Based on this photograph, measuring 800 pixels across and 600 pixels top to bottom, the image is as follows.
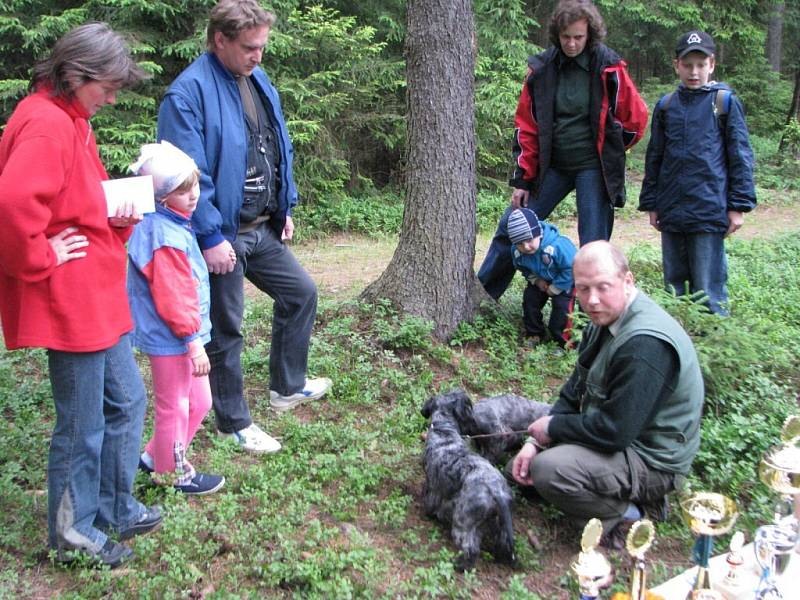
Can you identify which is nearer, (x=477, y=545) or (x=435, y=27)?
(x=477, y=545)

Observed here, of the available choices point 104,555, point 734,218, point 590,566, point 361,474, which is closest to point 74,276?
point 104,555

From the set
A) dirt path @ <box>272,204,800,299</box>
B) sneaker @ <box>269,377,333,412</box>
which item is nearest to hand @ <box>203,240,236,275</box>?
sneaker @ <box>269,377,333,412</box>

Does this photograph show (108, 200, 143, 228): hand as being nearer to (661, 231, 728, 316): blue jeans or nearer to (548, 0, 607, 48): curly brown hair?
(548, 0, 607, 48): curly brown hair

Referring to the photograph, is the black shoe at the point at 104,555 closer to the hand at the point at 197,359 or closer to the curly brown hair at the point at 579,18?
the hand at the point at 197,359

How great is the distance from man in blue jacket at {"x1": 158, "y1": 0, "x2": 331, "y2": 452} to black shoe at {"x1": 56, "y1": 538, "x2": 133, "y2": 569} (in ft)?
3.71

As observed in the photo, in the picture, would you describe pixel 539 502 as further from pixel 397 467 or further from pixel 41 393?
pixel 41 393

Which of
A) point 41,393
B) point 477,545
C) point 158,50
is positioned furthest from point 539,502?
point 158,50

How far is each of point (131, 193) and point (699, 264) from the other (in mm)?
4188

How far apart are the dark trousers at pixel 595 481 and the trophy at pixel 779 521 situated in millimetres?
665

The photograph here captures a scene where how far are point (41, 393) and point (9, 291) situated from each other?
236 centimetres

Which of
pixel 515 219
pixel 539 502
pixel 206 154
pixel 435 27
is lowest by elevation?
pixel 539 502

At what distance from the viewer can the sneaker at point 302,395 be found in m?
4.80

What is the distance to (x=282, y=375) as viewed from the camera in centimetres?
477

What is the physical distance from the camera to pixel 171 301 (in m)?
3.42
